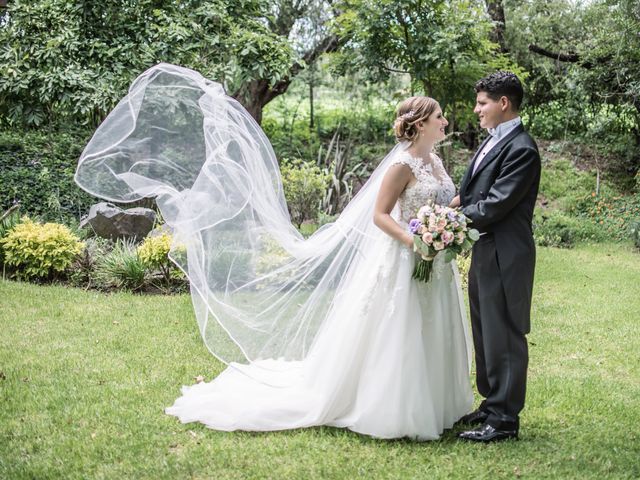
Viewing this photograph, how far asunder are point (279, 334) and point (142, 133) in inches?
64.0

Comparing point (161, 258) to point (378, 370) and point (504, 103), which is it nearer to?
point (378, 370)

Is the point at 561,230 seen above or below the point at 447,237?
below

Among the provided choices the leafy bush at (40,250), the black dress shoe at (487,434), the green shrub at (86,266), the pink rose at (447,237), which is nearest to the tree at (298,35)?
the green shrub at (86,266)

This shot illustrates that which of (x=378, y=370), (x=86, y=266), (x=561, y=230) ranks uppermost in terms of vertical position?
(x=378, y=370)

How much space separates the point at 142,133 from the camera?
191 inches

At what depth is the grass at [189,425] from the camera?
394 centimetres

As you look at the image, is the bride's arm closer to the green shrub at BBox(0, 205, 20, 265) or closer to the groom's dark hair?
the groom's dark hair

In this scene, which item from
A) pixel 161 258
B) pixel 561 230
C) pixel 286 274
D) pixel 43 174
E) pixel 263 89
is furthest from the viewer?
pixel 263 89

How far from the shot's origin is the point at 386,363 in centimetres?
420

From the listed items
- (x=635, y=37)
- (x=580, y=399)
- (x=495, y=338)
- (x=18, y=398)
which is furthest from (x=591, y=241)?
(x=18, y=398)

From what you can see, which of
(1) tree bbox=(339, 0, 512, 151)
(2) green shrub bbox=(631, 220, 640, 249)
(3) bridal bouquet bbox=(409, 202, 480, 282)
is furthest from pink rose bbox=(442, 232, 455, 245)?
(2) green shrub bbox=(631, 220, 640, 249)

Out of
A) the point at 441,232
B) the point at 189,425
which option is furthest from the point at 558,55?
the point at 189,425

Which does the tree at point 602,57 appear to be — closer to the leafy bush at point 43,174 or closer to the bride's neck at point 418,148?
the leafy bush at point 43,174

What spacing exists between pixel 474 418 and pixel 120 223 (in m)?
6.00
